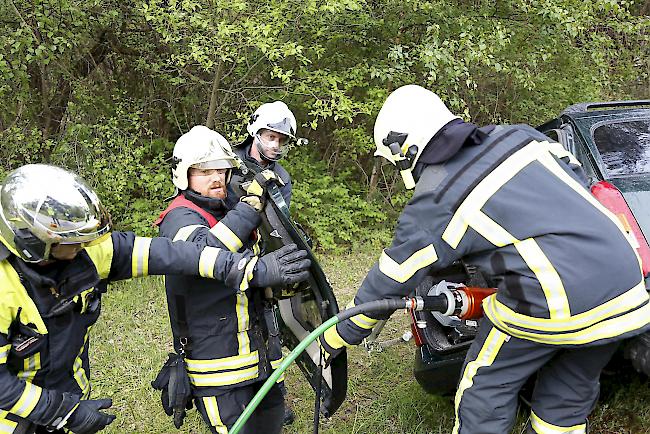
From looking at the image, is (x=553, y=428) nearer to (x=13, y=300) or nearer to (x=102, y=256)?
(x=102, y=256)

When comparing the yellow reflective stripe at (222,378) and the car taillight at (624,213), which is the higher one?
A: the car taillight at (624,213)

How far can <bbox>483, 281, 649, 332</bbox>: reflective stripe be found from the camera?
2.01 metres

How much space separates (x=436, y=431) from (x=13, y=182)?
2.54m

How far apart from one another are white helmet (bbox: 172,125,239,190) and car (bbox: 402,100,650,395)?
117 centimetres

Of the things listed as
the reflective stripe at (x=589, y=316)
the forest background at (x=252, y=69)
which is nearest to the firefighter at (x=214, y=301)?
the reflective stripe at (x=589, y=316)

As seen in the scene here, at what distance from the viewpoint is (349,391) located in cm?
381

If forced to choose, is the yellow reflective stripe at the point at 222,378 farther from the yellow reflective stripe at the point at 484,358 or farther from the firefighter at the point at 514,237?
the yellow reflective stripe at the point at 484,358

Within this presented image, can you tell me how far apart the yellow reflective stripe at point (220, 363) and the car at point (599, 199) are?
37.1 inches

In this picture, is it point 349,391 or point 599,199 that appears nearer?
point 599,199

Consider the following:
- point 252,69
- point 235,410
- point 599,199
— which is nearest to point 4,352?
point 235,410

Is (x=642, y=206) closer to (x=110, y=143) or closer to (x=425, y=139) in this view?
(x=425, y=139)

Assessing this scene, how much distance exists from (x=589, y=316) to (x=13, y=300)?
6.56 feet

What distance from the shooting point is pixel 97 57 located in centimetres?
680

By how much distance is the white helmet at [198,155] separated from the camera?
8.10 feet
